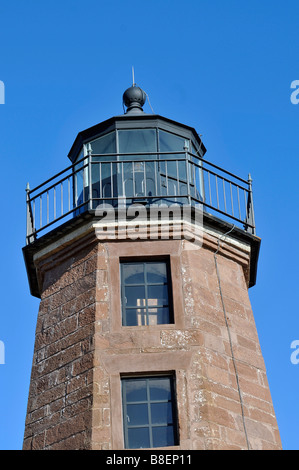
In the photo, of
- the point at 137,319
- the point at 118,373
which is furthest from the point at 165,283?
the point at 118,373

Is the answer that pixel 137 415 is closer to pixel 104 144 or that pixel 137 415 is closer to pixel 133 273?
pixel 133 273

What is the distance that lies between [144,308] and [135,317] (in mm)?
189

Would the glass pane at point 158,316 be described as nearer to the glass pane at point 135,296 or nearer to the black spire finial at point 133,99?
the glass pane at point 135,296

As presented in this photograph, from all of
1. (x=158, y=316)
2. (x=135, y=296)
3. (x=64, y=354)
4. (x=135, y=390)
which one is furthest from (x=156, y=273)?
(x=135, y=390)

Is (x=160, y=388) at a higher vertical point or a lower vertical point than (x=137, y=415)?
higher

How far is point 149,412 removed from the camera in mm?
14477

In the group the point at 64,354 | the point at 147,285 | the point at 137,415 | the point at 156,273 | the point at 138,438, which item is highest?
the point at 156,273

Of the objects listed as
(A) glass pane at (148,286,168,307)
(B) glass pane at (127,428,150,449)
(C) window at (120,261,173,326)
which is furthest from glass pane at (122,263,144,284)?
(B) glass pane at (127,428,150,449)

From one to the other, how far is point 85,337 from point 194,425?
7.03ft

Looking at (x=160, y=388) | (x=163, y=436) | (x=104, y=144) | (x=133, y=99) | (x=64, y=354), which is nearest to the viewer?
(x=163, y=436)

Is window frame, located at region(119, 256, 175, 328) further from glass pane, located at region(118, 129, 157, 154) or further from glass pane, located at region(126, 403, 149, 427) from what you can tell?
glass pane, located at region(118, 129, 157, 154)

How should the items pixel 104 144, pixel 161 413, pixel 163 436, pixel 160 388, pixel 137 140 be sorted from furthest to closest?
1. pixel 104 144
2. pixel 137 140
3. pixel 160 388
4. pixel 161 413
5. pixel 163 436

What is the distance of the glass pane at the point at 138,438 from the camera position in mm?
14195
